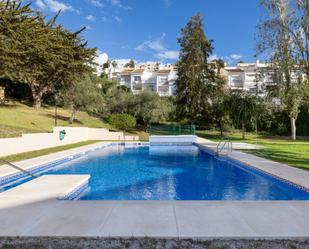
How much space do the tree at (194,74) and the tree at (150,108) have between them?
232 cm

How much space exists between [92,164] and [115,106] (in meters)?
20.7

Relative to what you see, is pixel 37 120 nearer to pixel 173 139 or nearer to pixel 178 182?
pixel 173 139

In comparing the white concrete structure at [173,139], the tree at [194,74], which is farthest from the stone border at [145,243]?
the tree at [194,74]

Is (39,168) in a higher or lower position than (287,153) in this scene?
lower

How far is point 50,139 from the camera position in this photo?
54.5ft

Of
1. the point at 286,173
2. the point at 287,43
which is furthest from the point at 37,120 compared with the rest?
the point at 286,173

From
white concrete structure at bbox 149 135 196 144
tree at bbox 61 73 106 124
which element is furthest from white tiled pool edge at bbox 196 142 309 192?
tree at bbox 61 73 106 124

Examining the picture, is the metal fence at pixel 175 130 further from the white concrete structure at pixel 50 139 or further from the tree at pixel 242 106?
the tree at pixel 242 106

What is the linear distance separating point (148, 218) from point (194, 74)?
26314mm

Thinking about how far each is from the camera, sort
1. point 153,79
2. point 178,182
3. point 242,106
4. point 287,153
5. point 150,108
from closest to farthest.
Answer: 1. point 178,182
2. point 287,153
3. point 242,106
4. point 150,108
5. point 153,79

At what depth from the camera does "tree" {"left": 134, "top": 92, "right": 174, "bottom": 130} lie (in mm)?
28438

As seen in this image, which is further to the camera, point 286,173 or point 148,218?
point 286,173

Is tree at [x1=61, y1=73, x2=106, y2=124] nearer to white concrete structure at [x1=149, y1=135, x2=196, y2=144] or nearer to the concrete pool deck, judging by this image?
white concrete structure at [x1=149, y1=135, x2=196, y2=144]

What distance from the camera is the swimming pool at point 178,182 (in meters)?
6.93
